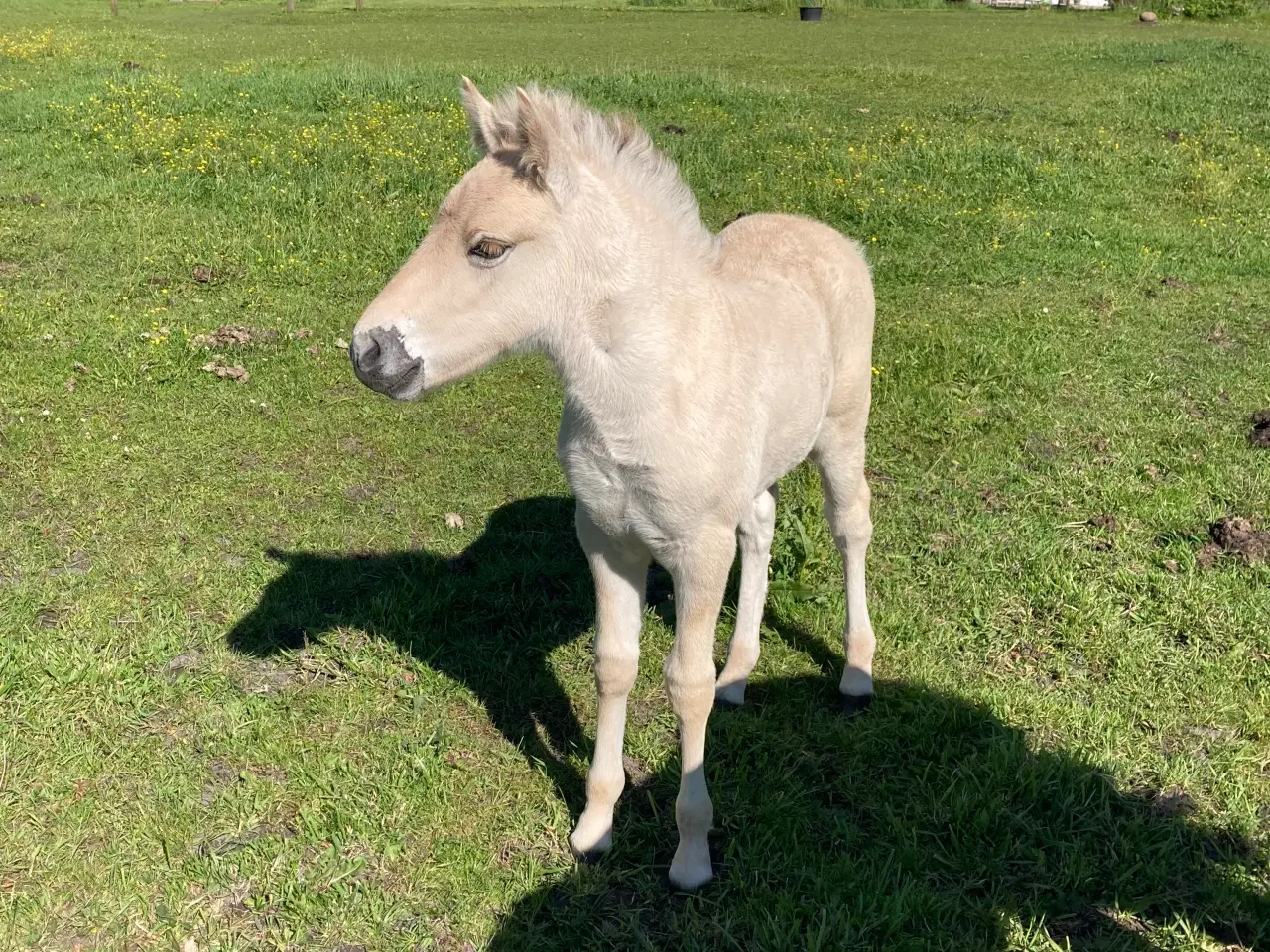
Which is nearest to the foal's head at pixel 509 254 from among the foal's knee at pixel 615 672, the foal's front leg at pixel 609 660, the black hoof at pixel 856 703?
the foal's front leg at pixel 609 660

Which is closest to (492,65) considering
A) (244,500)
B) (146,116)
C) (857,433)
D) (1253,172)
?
(146,116)

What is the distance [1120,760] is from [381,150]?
949 cm

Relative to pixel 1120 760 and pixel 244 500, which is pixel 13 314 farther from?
pixel 1120 760

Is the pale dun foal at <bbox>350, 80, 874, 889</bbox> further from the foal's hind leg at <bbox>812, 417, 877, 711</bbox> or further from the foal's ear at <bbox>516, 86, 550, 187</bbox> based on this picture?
the foal's hind leg at <bbox>812, 417, 877, 711</bbox>

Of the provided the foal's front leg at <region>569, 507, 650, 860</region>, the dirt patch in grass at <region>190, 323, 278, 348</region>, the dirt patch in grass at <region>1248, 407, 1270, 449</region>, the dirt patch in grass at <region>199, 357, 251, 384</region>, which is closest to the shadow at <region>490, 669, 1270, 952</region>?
the foal's front leg at <region>569, 507, 650, 860</region>

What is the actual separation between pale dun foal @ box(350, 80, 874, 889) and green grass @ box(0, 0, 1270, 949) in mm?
550

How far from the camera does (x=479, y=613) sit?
4.34 meters

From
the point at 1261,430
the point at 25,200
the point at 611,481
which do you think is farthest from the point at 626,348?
the point at 25,200

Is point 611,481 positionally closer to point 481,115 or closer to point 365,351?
point 365,351

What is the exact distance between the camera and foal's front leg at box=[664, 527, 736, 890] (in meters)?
2.79

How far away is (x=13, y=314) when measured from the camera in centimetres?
677

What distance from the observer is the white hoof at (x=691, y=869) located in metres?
3.01

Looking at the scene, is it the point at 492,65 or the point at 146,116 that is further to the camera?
the point at 492,65

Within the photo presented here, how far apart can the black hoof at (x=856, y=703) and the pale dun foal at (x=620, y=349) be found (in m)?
1.00
